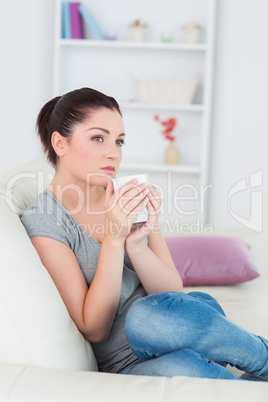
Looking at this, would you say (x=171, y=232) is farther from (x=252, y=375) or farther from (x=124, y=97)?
(x=124, y=97)

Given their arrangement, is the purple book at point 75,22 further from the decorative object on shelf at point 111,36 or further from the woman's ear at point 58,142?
the woman's ear at point 58,142

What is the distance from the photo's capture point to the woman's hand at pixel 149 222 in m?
1.38

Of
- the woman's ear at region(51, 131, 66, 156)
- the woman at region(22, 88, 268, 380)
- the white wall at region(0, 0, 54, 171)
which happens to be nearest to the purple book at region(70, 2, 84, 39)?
the white wall at region(0, 0, 54, 171)

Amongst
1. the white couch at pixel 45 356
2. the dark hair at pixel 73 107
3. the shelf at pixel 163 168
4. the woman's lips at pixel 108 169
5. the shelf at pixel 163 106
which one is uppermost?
the dark hair at pixel 73 107

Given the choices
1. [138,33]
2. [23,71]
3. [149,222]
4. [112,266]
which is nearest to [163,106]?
[138,33]

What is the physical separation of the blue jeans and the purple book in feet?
9.71

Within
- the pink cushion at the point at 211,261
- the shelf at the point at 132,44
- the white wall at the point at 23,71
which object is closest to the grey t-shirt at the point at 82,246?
the pink cushion at the point at 211,261

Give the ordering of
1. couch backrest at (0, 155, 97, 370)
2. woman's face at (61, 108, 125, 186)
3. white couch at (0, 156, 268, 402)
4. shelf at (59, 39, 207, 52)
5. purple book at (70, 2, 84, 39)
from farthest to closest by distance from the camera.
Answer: purple book at (70, 2, 84, 39) < shelf at (59, 39, 207, 52) < woman's face at (61, 108, 125, 186) < couch backrest at (0, 155, 97, 370) < white couch at (0, 156, 268, 402)

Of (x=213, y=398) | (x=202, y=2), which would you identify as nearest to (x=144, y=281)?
(x=213, y=398)

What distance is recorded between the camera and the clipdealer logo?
4039mm

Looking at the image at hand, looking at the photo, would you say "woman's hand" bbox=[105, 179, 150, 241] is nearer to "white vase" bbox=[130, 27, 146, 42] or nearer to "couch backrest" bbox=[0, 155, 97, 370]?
"couch backrest" bbox=[0, 155, 97, 370]

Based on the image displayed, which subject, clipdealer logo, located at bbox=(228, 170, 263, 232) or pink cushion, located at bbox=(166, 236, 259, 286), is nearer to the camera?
pink cushion, located at bbox=(166, 236, 259, 286)

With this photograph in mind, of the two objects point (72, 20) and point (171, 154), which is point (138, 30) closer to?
point (72, 20)

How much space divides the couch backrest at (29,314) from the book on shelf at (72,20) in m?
2.89
